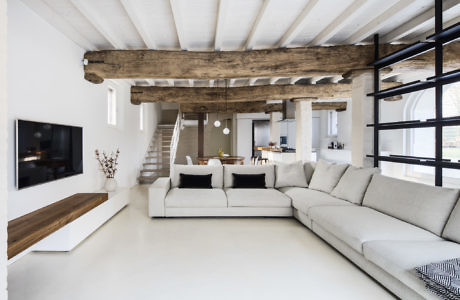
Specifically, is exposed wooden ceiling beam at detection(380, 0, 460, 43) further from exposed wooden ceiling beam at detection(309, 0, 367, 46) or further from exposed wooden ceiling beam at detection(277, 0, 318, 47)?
exposed wooden ceiling beam at detection(277, 0, 318, 47)

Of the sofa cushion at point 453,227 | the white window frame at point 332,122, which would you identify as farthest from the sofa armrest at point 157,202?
the white window frame at point 332,122

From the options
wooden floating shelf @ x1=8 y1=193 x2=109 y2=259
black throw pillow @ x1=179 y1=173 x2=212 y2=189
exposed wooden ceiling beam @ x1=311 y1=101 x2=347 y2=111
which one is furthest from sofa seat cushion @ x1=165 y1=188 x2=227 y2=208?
exposed wooden ceiling beam @ x1=311 y1=101 x2=347 y2=111

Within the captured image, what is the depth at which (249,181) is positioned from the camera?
475 cm

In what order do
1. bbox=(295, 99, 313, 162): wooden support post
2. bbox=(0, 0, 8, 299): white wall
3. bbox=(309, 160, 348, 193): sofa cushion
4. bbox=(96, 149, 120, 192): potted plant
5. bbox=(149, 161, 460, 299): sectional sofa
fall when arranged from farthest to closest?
1. bbox=(295, 99, 313, 162): wooden support post
2. bbox=(96, 149, 120, 192): potted plant
3. bbox=(309, 160, 348, 193): sofa cushion
4. bbox=(149, 161, 460, 299): sectional sofa
5. bbox=(0, 0, 8, 299): white wall

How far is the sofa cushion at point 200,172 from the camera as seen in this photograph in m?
4.86

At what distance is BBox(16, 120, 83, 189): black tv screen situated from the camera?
2.87 m

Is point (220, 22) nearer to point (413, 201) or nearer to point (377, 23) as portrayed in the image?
point (377, 23)

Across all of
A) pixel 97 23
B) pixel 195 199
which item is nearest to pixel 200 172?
pixel 195 199

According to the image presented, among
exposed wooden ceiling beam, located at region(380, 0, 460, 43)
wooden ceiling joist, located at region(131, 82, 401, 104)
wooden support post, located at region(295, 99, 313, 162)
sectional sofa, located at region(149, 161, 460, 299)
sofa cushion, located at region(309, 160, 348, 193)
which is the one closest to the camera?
sectional sofa, located at region(149, 161, 460, 299)

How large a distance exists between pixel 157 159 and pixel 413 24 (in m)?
7.74

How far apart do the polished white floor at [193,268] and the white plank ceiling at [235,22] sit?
288 centimetres

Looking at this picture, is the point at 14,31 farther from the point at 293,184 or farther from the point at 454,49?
the point at 454,49

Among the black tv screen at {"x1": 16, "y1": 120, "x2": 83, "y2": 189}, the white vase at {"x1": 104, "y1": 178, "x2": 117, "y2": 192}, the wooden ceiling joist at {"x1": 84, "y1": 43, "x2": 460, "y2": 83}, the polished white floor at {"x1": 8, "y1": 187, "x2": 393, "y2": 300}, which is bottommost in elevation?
the polished white floor at {"x1": 8, "y1": 187, "x2": 393, "y2": 300}

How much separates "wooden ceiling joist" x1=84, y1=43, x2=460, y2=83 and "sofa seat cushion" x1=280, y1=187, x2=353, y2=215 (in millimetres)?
2042
